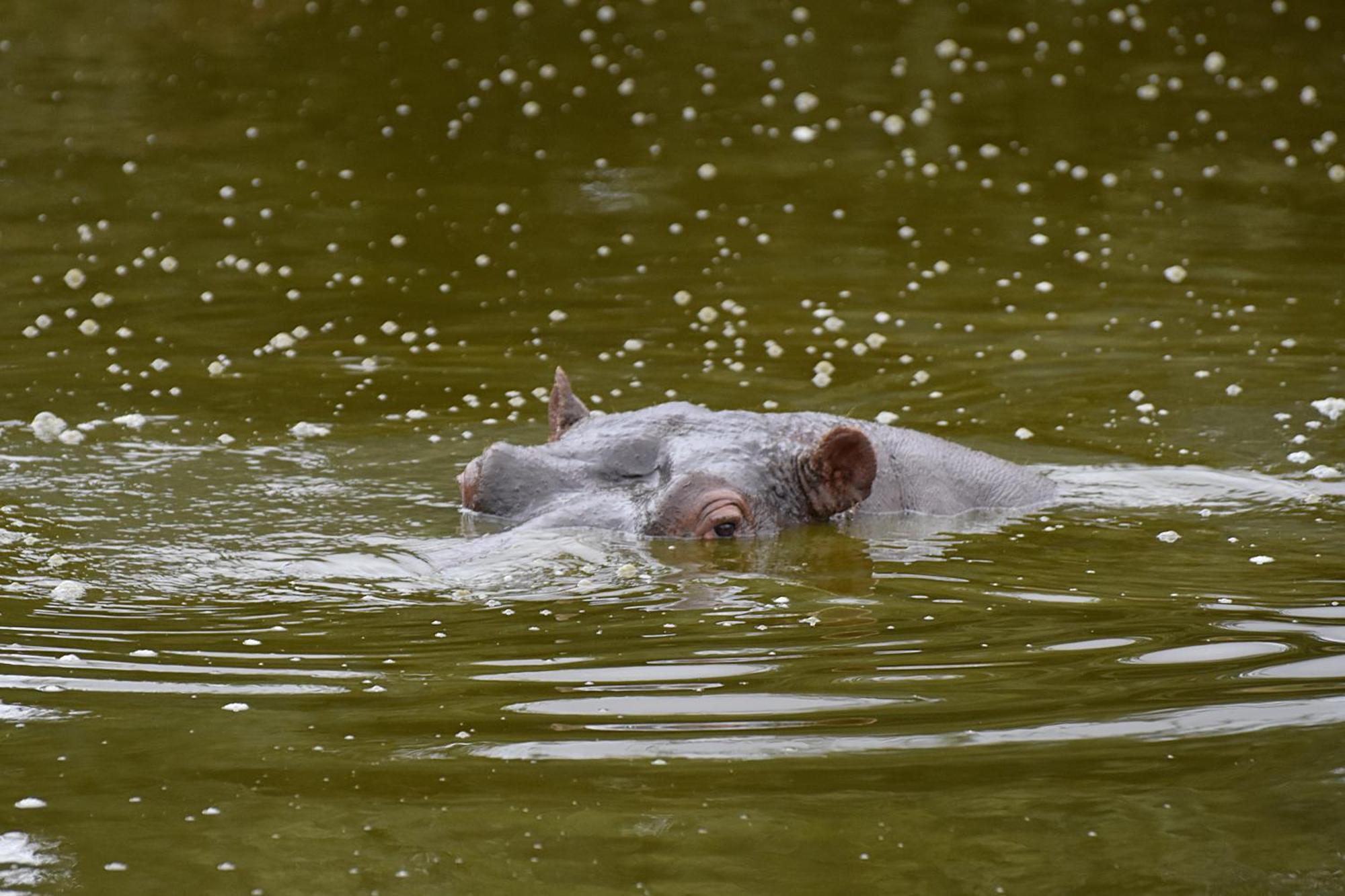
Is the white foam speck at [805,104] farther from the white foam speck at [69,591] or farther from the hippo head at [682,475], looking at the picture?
the white foam speck at [69,591]

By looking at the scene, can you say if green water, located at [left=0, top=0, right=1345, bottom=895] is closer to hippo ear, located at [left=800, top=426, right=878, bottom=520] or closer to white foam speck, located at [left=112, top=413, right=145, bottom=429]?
white foam speck, located at [left=112, top=413, right=145, bottom=429]

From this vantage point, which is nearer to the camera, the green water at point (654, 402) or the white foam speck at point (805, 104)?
the green water at point (654, 402)

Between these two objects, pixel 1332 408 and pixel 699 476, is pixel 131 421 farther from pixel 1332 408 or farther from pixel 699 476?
pixel 1332 408

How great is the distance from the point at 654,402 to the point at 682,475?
3046 mm

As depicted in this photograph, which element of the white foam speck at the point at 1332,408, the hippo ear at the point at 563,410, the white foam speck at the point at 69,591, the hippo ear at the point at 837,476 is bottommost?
the white foam speck at the point at 69,591

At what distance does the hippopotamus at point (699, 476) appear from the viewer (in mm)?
6941

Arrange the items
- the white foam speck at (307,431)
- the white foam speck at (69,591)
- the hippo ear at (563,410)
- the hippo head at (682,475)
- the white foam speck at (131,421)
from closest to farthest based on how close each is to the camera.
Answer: the white foam speck at (69,591) → the hippo head at (682,475) → the hippo ear at (563,410) → the white foam speck at (307,431) → the white foam speck at (131,421)

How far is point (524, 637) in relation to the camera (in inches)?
230

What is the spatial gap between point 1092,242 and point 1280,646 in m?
8.42

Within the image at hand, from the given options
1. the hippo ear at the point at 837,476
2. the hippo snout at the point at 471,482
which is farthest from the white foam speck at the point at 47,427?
the hippo ear at the point at 837,476

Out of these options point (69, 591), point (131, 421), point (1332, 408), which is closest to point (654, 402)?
point (131, 421)

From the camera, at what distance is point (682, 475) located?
22.9 feet

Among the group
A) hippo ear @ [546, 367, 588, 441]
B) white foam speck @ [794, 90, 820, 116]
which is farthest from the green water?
hippo ear @ [546, 367, 588, 441]

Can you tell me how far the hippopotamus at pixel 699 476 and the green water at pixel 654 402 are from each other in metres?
0.20
